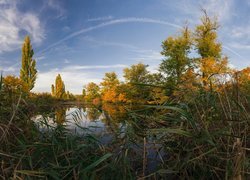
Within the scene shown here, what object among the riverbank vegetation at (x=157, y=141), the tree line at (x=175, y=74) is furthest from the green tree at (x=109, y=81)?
the riverbank vegetation at (x=157, y=141)

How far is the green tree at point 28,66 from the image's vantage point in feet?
148

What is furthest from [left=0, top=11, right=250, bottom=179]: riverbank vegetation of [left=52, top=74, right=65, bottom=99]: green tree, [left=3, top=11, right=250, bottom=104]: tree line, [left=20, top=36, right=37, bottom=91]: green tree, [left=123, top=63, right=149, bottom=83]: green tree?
[left=52, top=74, right=65, bottom=99]: green tree

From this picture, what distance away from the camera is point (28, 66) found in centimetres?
4647

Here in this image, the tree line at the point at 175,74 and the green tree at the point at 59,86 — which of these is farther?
the green tree at the point at 59,86

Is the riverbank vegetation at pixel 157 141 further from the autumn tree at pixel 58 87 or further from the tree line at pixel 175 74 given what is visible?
the autumn tree at pixel 58 87

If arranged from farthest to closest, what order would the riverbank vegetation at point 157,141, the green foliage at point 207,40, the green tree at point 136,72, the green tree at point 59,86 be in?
the green tree at point 59,86 → the green tree at point 136,72 → the green foliage at point 207,40 → the riverbank vegetation at point 157,141

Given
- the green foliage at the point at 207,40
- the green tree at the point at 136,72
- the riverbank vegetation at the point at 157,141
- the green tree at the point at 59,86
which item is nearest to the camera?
the riverbank vegetation at the point at 157,141

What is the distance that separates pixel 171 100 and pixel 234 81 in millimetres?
742

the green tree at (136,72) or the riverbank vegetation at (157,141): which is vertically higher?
the green tree at (136,72)

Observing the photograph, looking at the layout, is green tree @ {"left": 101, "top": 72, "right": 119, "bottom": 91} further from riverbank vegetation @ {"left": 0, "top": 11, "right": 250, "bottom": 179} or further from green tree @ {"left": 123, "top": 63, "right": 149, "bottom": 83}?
riverbank vegetation @ {"left": 0, "top": 11, "right": 250, "bottom": 179}

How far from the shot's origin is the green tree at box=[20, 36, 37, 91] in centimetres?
4522

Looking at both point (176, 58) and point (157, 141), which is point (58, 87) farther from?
point (157, 141)

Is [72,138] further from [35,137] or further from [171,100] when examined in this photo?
[171,100]

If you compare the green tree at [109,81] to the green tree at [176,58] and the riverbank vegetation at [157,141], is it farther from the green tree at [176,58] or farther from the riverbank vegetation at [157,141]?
the riverbank vegetation at [157,141]
